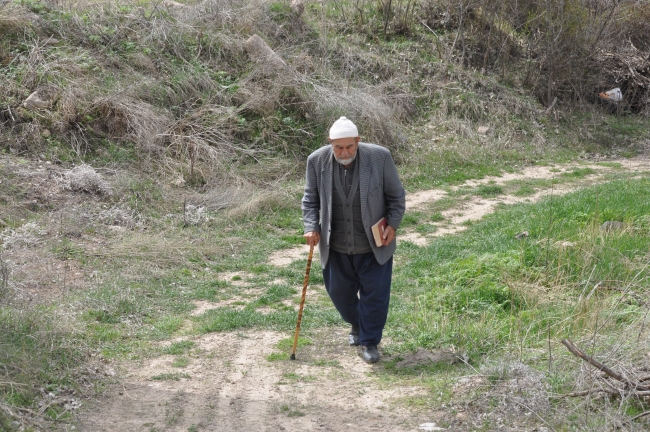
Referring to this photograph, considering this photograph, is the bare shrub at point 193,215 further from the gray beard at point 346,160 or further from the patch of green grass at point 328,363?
the gray beard at point 346,160

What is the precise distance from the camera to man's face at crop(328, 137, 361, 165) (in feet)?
17.9

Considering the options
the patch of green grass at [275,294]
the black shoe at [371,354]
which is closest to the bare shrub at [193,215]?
the patch of green grass at [275,294]

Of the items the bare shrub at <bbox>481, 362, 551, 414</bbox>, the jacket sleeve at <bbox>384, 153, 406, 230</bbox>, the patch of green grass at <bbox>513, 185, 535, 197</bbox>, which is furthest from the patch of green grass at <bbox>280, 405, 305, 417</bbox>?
the patch of green grass at <bbox>513, 185, 535, 197</bbox>

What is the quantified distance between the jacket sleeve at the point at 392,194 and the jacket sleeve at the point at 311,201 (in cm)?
57

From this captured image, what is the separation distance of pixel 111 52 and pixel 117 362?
31.5 feet

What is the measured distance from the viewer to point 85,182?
34.6 ft

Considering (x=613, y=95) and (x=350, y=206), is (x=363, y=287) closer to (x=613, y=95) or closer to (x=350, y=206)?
(x=350, y=206)

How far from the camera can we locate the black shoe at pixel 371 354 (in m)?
5.77

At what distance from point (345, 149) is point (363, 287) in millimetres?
1114

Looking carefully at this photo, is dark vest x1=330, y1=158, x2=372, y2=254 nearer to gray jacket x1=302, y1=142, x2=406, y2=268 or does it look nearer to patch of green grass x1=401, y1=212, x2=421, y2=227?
gray jacket x1=302, y1=142, x2=406, y2=268

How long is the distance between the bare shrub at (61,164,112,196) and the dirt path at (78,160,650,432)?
15.9ft

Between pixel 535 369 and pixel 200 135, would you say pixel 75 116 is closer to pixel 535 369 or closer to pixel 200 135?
pixel 200 135

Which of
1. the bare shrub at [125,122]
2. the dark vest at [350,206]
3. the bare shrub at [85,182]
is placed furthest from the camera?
the bare shrub at [125,122]

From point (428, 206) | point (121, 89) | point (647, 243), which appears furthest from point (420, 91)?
point (647, 243)
